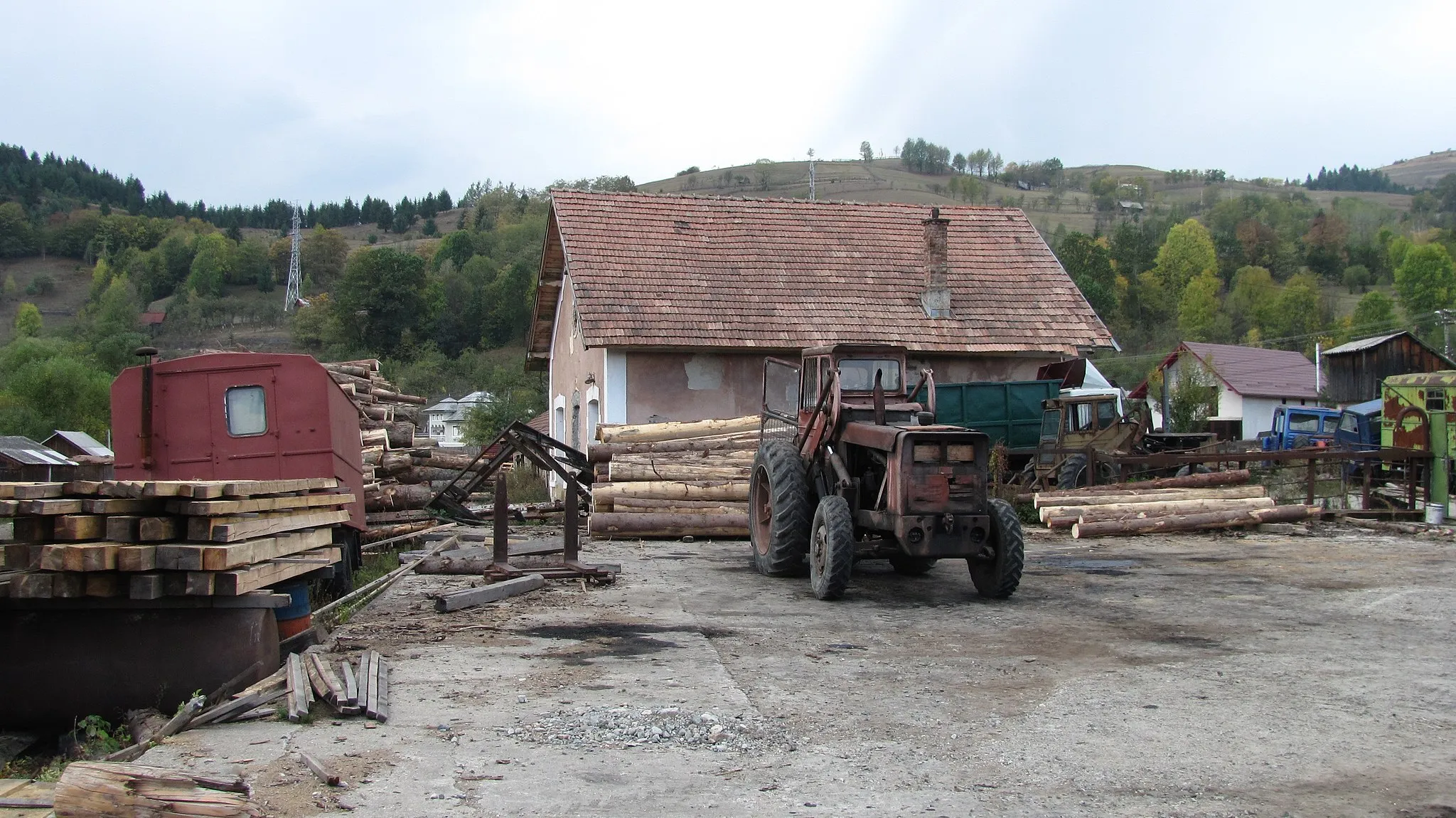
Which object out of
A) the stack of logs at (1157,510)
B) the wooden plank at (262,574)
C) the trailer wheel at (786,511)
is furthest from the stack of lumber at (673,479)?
the wooden plank at (262,574)

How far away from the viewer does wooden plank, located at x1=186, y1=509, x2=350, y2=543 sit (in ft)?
20.7

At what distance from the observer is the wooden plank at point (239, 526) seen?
249 inches

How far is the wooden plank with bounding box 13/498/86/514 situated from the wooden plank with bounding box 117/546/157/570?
1.13 feet

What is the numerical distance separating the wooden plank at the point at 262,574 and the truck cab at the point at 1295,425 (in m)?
23.4

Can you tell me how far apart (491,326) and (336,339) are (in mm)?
13057

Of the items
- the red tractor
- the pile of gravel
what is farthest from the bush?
the pile of gravel

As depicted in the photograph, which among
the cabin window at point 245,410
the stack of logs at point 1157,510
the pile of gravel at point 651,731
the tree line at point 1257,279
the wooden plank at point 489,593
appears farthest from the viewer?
the tree line at point 1257,279

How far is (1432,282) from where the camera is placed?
7581 cm

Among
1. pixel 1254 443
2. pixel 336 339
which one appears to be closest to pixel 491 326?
pixel 336 339

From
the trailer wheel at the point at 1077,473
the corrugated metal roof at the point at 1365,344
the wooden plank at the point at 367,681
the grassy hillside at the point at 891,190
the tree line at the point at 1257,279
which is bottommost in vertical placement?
the wooden plank at the point at 367,681

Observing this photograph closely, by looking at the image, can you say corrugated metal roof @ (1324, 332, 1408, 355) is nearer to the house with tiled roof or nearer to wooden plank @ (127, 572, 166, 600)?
the house with tiled roof

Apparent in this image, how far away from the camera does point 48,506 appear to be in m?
6.15

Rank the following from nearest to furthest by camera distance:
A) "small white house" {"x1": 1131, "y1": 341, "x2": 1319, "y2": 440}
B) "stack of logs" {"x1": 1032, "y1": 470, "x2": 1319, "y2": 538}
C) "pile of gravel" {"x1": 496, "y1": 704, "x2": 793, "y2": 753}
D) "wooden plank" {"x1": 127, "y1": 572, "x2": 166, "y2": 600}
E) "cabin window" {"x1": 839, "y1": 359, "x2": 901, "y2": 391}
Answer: "pile of gravel" {"x1": 496, "y1": 704, "x2": 793, "y2": 753}
"wooden plank" {"x1": 127, "y1": 572, "x2": 166, "y2": 600}
"cabin window" {"x1": 839, "y1": 359, "x2": 901, "y2": 391}
"stack of logs" {"x1": 1032, "y1": 470, "x2": 1319, "y2": 538}
"small white house" {"x1": 1131, "y1": 341, "x2": 1319, "y2": 440}

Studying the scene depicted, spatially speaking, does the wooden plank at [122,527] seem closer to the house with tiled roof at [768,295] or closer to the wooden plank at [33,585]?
the wooden plank at [33,585]
